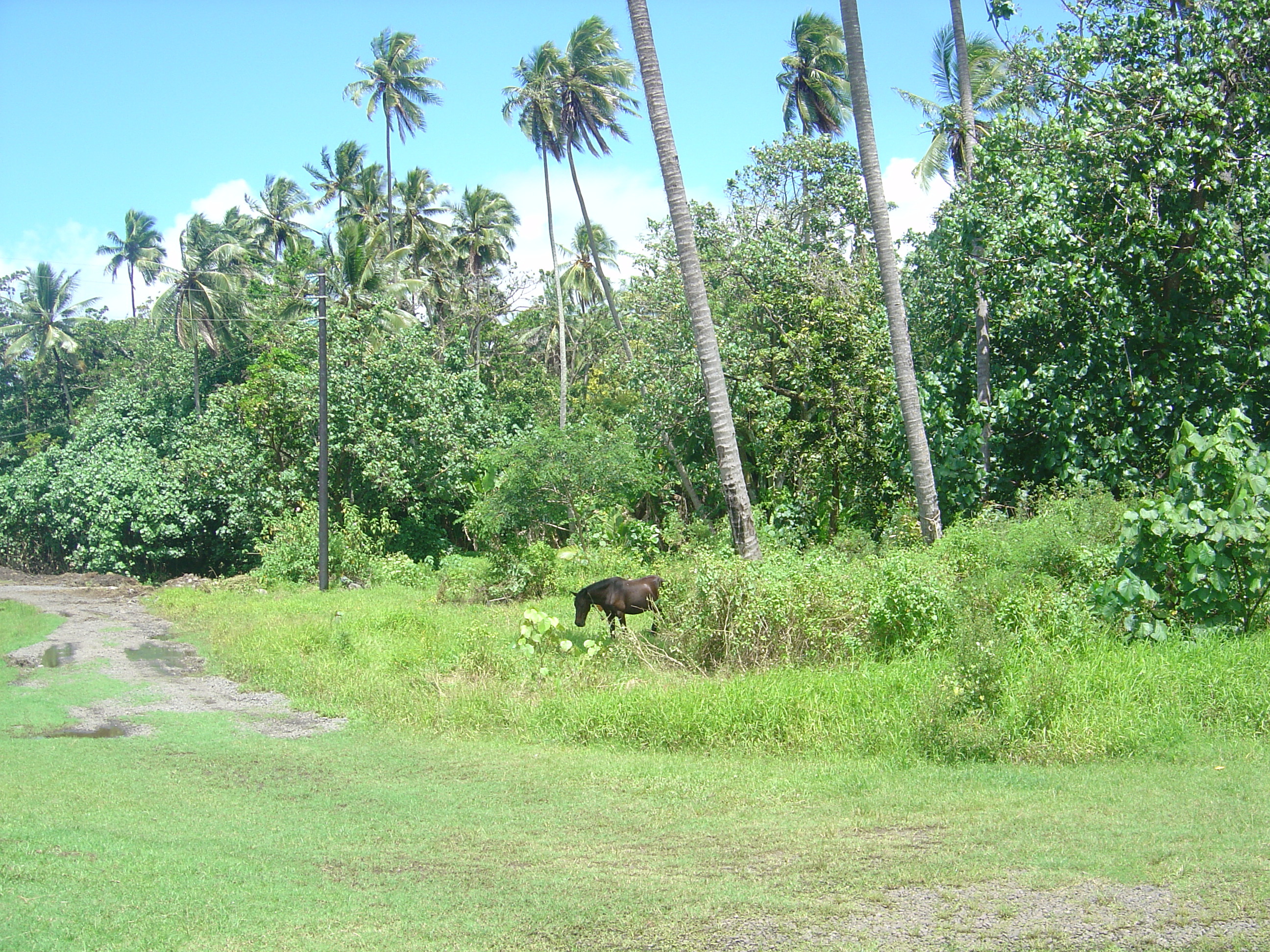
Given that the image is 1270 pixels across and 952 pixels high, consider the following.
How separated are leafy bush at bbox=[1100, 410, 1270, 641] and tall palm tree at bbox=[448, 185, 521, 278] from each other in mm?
34371

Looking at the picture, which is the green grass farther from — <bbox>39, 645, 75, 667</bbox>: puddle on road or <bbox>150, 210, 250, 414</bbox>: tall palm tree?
<bbox>150, 210, 250, 414</bbox>: tall palm tree

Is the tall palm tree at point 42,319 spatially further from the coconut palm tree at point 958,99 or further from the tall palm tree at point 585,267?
the coconut palm tree at point 958,99

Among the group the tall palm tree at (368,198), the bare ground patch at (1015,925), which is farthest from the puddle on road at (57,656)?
the tall palm tree at (368,198)

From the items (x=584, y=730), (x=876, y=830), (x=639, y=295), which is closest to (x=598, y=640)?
(x=584, y=730)

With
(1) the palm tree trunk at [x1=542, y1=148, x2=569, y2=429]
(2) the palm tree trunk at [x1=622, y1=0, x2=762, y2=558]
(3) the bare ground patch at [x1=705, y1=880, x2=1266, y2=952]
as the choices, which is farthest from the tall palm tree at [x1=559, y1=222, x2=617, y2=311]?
(3) the bare ground patch at [x1=705, y1=880, x2=1266, y2=952]

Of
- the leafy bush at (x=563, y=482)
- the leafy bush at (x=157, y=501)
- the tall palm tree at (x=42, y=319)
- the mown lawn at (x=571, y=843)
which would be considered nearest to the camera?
the mown lawn at (x=571, y=843)

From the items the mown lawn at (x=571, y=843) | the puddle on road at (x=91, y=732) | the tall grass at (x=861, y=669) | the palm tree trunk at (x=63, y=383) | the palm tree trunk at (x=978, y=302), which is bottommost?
the puddle on road at (x=91, y=732)

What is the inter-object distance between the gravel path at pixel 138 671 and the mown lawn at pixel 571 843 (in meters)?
2.03

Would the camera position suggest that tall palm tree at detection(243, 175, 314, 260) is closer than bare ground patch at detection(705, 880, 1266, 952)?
No

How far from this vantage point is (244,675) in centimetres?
1378

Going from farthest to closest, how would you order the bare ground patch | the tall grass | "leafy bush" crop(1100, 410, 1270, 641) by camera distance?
1. "leafy bush" crop(1100, 410, 1270, 641)
2. the tall grass
3. the bare ground patch

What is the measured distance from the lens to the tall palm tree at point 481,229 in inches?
1617

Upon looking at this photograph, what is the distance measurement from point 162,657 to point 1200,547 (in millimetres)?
15114

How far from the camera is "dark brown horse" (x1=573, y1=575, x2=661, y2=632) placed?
38.5 ft
